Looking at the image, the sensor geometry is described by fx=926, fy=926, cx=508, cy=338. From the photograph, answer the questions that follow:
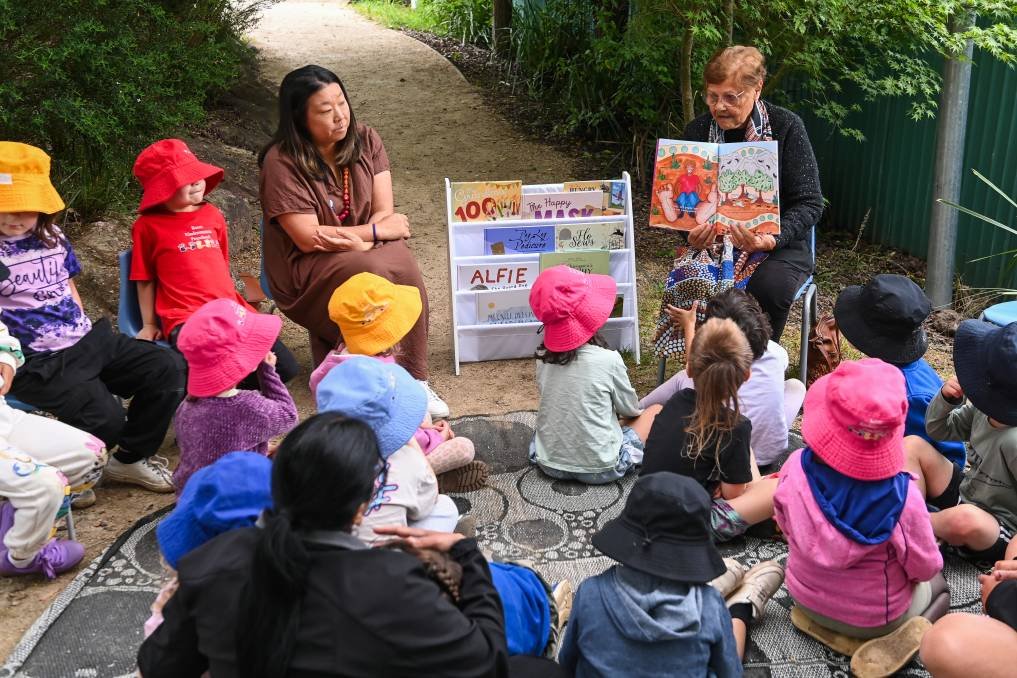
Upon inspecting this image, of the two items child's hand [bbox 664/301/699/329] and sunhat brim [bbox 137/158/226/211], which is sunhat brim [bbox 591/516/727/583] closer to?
child's hand [bbox 664/301/699/329]

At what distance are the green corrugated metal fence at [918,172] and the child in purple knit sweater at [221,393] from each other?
4.92m

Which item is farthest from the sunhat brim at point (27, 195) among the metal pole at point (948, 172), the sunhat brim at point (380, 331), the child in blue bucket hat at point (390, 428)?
the metal pole at point (948, 172)

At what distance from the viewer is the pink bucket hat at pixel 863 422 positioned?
2.58 metres

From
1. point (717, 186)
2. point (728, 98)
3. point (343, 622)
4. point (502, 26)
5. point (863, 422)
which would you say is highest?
point (502, 26)

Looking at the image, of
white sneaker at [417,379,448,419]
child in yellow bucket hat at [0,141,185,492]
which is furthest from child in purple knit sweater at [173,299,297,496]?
white sneaker at [417,379,448,419]

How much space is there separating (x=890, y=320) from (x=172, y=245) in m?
3.05

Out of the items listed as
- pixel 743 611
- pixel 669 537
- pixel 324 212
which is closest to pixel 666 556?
pixel 669 537

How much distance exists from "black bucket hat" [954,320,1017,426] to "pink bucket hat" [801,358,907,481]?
44 cm

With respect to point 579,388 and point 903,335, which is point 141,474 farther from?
point 903,335

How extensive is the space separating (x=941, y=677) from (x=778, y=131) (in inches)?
108

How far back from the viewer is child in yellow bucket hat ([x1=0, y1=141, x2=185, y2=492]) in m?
3.61

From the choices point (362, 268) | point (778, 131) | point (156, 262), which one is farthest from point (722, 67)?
point (156, 262)

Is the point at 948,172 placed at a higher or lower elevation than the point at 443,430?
higher

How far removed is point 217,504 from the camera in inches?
88.5
